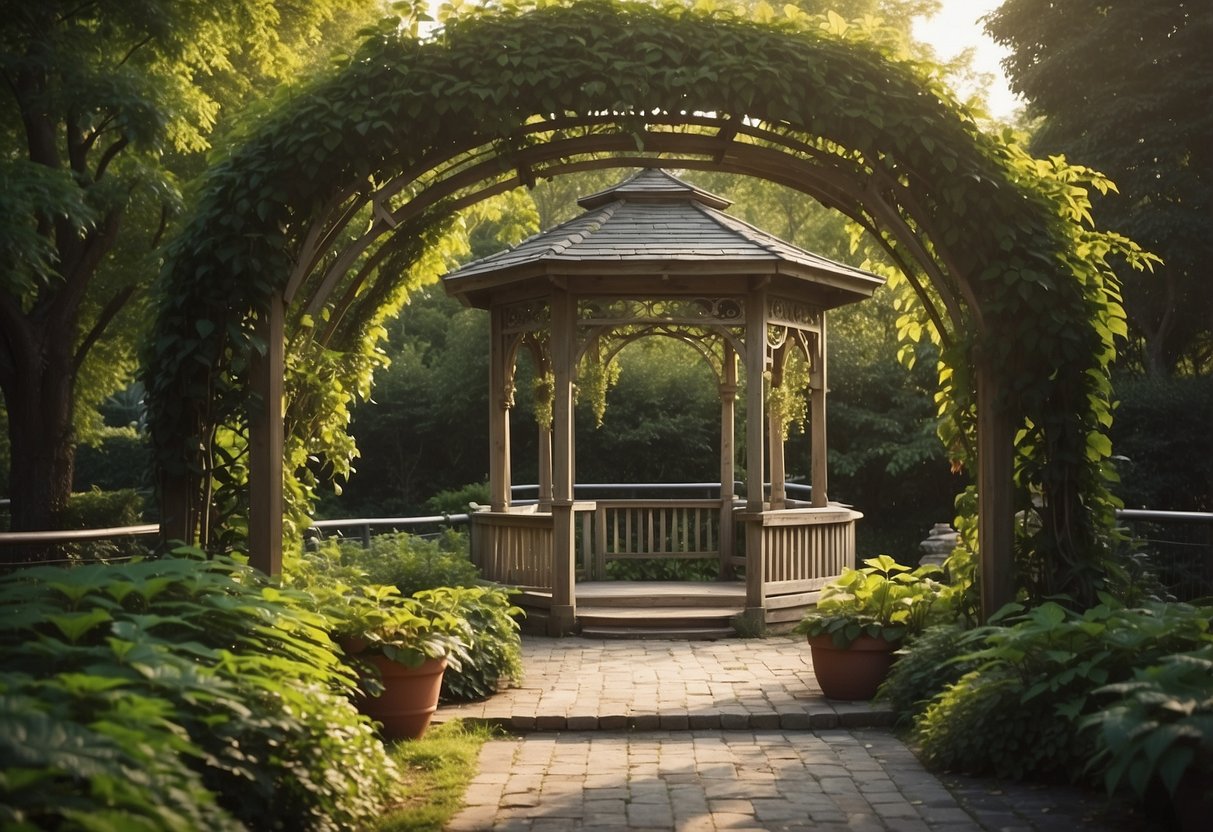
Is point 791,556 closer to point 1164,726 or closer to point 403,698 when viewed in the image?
point 403,698

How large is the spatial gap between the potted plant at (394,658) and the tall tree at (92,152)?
5.73 metres

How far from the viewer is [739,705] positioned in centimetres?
739

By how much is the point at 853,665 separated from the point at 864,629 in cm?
24

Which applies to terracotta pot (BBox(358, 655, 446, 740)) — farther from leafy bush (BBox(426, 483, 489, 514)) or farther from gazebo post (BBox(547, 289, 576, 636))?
leafy bush (BBox(426, 483, 489, 514))

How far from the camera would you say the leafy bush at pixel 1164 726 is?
3830 millimetres

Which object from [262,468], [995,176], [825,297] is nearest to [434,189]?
[262,468]

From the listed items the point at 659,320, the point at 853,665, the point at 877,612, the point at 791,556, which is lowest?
the point at 853,665

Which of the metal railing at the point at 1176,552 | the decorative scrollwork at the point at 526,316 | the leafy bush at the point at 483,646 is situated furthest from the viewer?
the decorative scrollwork at the point at 526,316

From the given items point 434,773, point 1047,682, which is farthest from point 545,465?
point 1047,682

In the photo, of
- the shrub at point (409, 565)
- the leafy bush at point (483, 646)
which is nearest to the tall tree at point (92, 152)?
the shrub at point (409, 565)

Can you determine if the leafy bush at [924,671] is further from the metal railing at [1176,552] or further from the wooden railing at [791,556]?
the wooden railing at [791,556]

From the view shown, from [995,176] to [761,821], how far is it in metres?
3.60

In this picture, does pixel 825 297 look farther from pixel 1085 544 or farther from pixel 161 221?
pixel 161 221

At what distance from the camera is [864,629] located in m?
7.41
